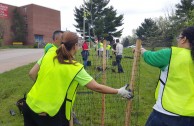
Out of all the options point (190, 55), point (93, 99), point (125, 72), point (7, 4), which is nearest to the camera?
point (190, 55)

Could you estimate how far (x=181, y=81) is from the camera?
2.69m

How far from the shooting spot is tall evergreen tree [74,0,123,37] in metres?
60.0

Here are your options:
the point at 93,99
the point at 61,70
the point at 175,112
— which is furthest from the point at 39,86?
the point at 93,99

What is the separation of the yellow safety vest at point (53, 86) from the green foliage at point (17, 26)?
58.9m

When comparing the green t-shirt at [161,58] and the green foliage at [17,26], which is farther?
the green foliage at [17,26]

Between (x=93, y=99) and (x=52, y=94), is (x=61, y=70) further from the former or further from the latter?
(x=93, y=99)

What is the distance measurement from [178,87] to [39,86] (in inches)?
54.4

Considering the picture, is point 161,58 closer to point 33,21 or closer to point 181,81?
point 181,81

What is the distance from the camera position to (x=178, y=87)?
2705mm

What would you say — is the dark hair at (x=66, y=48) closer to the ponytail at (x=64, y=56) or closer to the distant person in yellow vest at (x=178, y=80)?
the ponytail at (x=64, y=56)

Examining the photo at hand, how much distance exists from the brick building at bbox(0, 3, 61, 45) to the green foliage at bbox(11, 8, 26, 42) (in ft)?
2.14

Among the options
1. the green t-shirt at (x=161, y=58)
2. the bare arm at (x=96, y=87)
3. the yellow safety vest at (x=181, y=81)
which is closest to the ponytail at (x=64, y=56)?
the bare arm at (x=96, y=87)

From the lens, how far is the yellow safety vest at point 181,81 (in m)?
2.67

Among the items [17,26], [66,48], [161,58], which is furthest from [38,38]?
[161,58]
